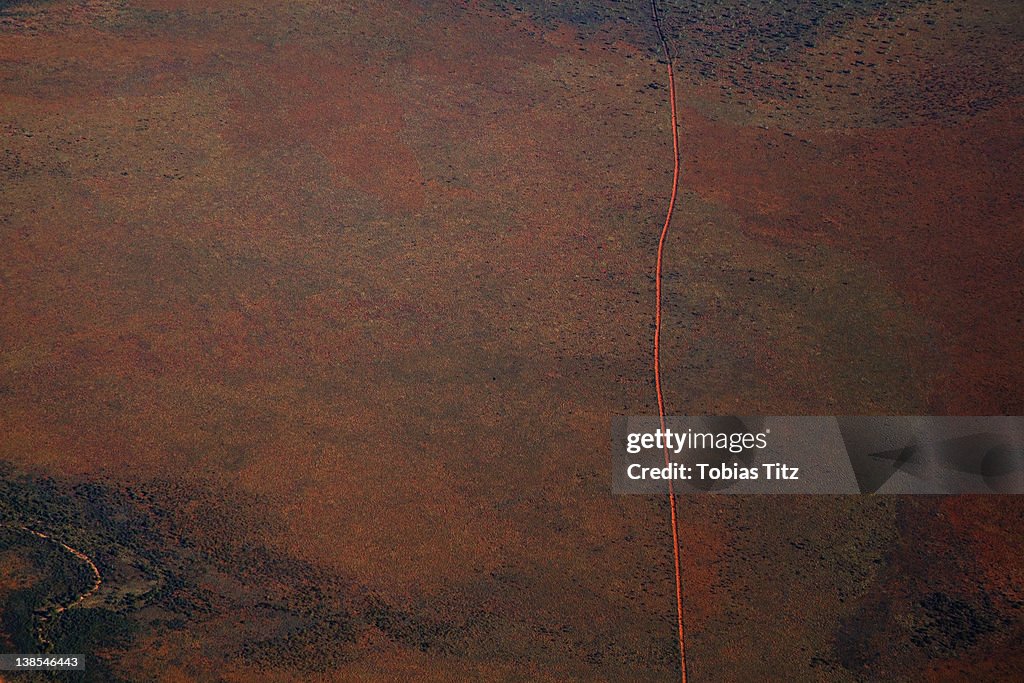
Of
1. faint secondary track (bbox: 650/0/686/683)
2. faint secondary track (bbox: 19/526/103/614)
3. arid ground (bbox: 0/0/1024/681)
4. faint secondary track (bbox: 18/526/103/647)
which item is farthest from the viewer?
faint secondary track (bbox: 650/0/686/683)

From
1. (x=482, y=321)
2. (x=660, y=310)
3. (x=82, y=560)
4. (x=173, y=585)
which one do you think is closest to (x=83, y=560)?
(x=82, y=560)

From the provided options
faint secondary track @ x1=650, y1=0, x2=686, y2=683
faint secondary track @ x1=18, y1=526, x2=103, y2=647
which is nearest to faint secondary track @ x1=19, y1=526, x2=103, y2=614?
faint secondary track @ x1=18, y1=526, x2=103, y2=647

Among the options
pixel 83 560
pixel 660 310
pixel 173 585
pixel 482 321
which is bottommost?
pixel 173 585

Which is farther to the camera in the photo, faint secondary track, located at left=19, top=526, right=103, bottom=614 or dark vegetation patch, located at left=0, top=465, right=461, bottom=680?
faint secondary track, located at left=19, top=526, right=103, bottom=614

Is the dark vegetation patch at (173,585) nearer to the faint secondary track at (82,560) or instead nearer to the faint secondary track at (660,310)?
the faint secondary track at (82,560)

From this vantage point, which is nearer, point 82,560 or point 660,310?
point 82,560

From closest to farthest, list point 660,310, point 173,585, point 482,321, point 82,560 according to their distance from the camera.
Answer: point 173,585, point 82,560, point 482,321, point 660,310

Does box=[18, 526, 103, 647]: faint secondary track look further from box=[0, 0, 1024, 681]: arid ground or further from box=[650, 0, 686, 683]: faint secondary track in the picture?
box=[650, 0, 686, 683]: faint secondary track

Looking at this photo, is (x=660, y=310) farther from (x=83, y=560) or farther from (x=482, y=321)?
(x=83, y=560)
